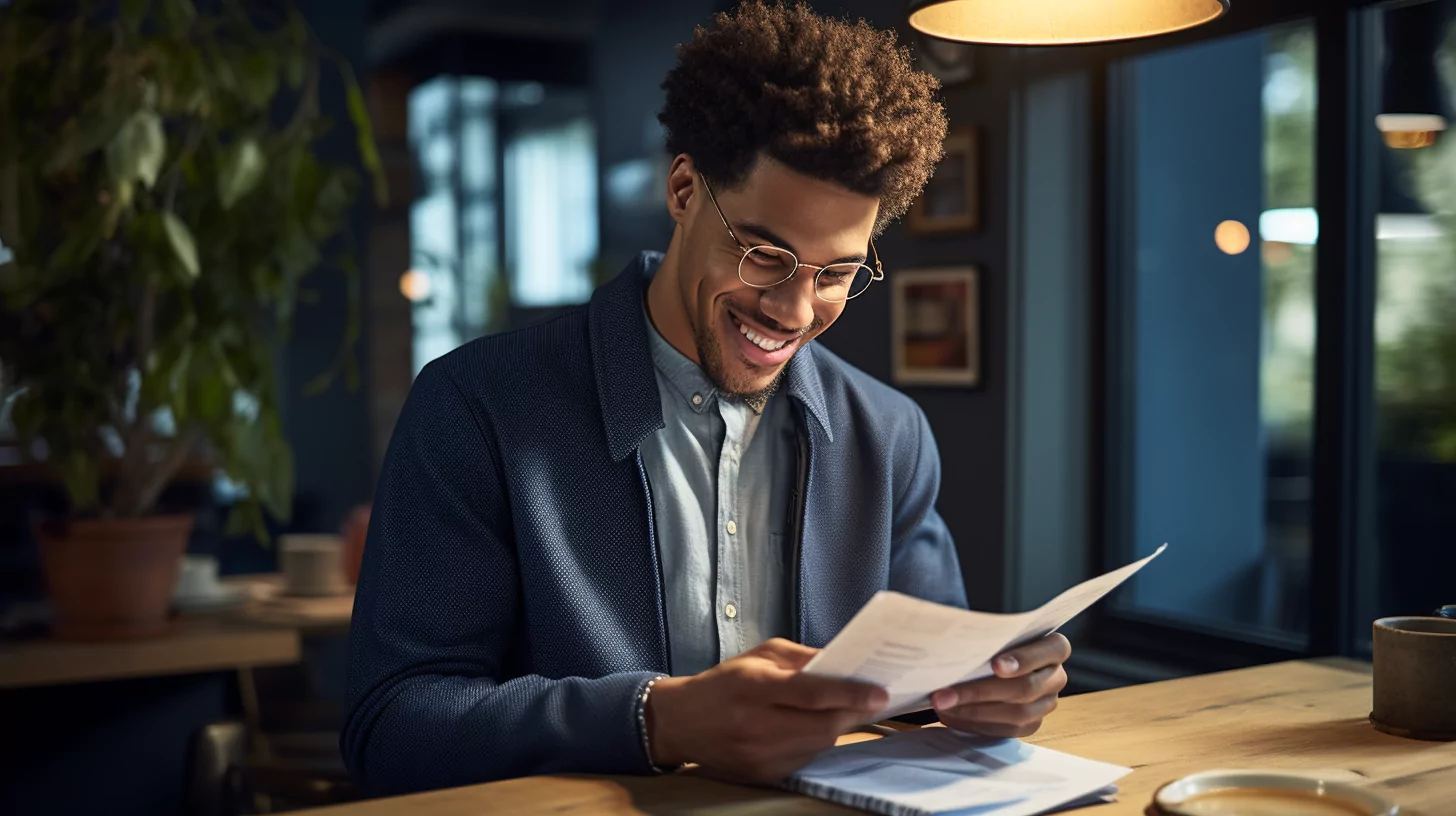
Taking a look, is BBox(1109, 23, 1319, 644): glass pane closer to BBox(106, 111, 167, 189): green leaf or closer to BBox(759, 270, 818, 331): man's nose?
BBox(759, 270, 818, 331): man's nose

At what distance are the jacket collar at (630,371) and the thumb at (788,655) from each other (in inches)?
14.7

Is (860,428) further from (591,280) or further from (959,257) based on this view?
(591,280)

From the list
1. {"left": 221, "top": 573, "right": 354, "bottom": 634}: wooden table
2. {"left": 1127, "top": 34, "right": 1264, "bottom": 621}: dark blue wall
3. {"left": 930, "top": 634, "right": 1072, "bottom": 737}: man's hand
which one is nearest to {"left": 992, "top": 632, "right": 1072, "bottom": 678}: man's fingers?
{"left": 930, "top": 634, "right": 1072, "bottom": 737}: man's hand

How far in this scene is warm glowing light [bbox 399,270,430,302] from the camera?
6.88 metres

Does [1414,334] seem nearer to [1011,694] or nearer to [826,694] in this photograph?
[1011,694]

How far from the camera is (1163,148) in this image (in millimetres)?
3707

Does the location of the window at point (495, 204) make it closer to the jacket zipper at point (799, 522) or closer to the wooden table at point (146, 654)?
the wooden table at point (146, 654)

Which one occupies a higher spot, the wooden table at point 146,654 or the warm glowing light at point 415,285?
the warm glowing light at point 415,285

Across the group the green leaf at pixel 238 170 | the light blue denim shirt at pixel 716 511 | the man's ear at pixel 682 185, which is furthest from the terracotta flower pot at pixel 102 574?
the man's ear at pixel 682 185

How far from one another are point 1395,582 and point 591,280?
3.95 meters

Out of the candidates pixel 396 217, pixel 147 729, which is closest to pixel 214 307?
pixel 147 729

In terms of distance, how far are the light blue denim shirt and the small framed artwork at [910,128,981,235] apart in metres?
2.34

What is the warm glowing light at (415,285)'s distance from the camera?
6879 mm

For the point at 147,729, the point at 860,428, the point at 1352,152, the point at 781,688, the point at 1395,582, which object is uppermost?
the point at 1352,152
